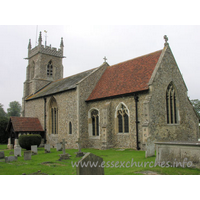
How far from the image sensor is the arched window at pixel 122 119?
17.1 metres

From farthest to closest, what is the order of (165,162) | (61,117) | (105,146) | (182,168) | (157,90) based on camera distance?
(61,117) → (105,146) → (157,90) → (165,162) → (182,168)

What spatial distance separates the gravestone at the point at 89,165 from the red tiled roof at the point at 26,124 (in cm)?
1976

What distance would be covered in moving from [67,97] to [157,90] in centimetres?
992

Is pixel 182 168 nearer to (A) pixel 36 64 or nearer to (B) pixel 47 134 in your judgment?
(B) pixel 47 134

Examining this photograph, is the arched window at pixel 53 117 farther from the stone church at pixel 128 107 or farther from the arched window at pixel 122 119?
the arched window at pixel 122 119

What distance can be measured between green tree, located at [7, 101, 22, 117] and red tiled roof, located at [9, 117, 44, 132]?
6216 cm

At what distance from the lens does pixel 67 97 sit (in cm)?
2172

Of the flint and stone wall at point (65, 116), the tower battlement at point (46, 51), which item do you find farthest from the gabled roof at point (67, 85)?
the tower battlement at point (46, 51)

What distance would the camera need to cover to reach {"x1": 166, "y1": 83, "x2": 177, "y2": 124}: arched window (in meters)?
16.7

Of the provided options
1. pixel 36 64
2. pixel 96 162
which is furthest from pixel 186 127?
pixel 36 64

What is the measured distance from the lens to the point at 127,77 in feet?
62.1

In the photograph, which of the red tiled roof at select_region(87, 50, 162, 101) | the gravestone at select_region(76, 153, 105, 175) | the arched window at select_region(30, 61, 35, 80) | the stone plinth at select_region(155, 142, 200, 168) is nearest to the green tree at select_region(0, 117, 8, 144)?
the arched window at select_region(30, 61, 35, 80)

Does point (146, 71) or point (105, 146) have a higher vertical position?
point (146, 71)

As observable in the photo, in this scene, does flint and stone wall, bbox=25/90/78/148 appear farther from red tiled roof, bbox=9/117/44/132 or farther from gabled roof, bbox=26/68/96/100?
red tiled roof, bbox=9/117/44/132
